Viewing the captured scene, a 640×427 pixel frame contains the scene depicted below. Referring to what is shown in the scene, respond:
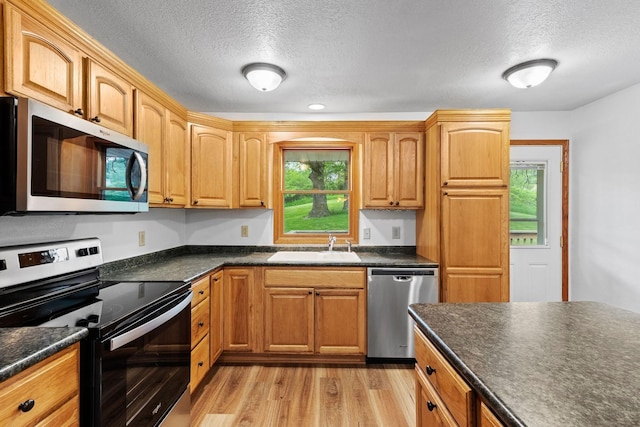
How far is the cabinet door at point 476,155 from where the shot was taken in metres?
2.72

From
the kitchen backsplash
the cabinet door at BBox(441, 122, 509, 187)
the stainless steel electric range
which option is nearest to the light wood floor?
the stainless steel electric range

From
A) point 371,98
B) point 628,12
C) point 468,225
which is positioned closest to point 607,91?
point 628,12

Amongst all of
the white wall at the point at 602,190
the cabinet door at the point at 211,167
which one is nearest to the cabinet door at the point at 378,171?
the cabinet door at the point at 211,167

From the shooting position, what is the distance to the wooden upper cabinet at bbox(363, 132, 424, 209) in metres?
3.08

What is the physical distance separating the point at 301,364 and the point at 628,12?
3.13 m

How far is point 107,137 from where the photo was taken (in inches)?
64.7

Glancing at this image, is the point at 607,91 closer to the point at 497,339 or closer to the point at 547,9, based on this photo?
the point at 547,9

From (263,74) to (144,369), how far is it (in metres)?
1.92

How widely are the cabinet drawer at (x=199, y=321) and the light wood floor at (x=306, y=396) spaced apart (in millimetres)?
431

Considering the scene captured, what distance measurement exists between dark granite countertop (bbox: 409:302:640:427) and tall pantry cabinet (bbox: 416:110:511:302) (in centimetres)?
130

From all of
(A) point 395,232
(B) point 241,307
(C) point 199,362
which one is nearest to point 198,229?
(B) point 241,307

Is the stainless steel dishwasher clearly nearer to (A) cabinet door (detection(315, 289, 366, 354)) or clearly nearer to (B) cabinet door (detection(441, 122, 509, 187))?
(A) cabinet door (detection(315, 289, 366, 354))

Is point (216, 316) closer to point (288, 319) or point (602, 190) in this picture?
point (288, 319)

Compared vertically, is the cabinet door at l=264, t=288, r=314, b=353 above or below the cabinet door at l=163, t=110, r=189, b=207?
below
